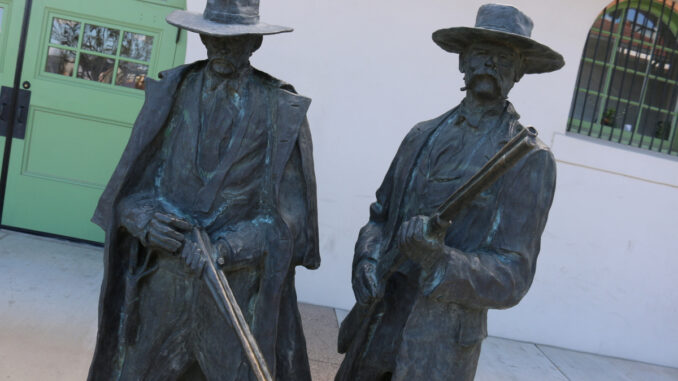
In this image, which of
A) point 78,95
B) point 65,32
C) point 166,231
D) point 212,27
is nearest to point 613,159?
point 212,27

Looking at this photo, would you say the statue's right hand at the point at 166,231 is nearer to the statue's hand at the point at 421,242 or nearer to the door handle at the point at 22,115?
the statue's hand at the point at 421,242

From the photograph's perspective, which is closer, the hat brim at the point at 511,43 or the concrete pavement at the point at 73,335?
the hat brim at the point at 511,43

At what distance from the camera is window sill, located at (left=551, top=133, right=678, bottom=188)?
5.11m

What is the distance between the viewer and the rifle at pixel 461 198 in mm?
1803

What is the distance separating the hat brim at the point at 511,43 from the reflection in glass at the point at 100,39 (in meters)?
3.71

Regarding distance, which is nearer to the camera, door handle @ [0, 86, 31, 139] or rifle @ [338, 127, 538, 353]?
rifle @ [338, 127, 538, 353]

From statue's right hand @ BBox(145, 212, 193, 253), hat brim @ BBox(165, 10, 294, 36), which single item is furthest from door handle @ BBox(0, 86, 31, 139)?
statue's right hand @ BBox(145, 212, 193, 253)

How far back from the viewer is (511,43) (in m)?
2.16

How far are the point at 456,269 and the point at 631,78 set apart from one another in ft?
13.7

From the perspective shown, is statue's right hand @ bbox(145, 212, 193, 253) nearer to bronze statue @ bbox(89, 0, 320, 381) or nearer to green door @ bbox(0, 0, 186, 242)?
bronze statue @ bbox(89, 0, 320, 381)

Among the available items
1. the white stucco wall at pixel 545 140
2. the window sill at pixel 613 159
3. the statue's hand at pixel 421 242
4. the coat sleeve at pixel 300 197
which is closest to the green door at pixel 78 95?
the white stucco wall at pixel 545 140

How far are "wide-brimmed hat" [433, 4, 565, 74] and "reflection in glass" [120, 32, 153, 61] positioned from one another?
365cm

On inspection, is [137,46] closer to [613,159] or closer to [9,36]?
[9,36]

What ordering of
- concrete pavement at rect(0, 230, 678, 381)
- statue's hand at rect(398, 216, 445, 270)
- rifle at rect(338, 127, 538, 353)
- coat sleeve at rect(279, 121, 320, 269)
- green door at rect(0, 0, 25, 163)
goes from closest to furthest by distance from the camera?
rifle at rect(338, 127, 538, 353) < statue's hand at rect(398, 216, 445, 270) < coat sleeve at rect(279, 121, 320, 269) < concrete pavement at rect(0, 230, 678, 381) < green door at rect(0, 0, 25, 163)
